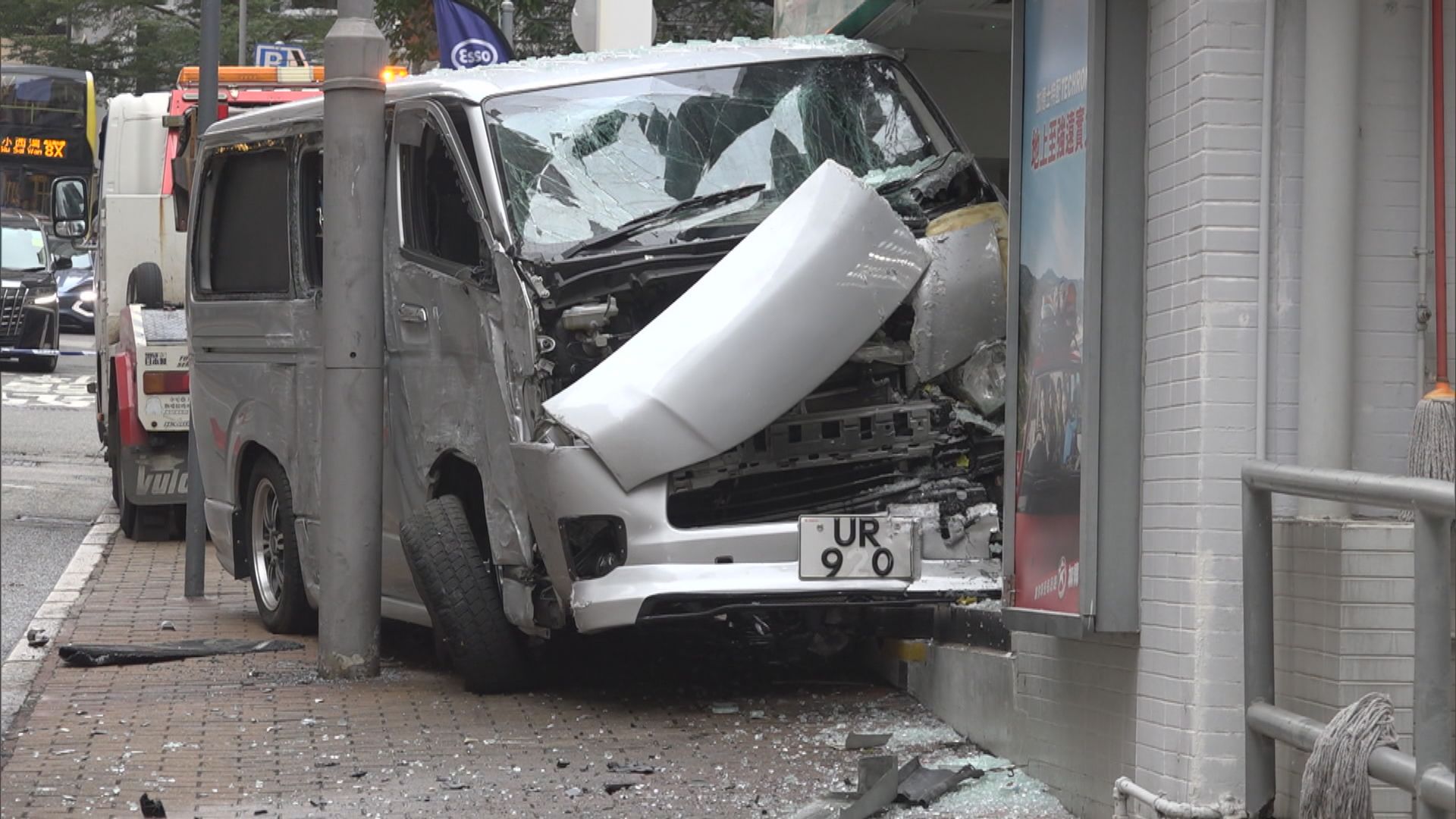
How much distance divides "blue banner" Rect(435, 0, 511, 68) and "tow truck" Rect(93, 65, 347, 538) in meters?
0.96

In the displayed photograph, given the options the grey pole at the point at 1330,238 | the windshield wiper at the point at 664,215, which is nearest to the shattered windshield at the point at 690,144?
the windshield wiper at the point at 664,215

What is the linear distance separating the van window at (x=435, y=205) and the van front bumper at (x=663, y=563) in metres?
1.21

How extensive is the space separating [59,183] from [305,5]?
1120 cm

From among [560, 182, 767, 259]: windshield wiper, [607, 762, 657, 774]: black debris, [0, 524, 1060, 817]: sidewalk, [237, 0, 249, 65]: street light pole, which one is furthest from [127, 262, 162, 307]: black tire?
[607, 762, 657, 774]: black debris

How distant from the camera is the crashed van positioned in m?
7.27

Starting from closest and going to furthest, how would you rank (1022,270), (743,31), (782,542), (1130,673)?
(1130,673) → (1022,270) → (782,542) → (743,31)

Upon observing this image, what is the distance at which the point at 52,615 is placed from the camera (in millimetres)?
10516

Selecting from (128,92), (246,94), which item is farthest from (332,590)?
(128,92)

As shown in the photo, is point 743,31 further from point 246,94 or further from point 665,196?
point 665,196

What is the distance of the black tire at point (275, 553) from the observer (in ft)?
32.6

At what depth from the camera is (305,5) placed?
81.1 feet

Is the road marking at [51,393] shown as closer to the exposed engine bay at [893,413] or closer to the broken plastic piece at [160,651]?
the broken plastic piece at [160,651]

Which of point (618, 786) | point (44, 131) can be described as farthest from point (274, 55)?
point (618, 786)

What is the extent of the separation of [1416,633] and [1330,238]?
1.28m
